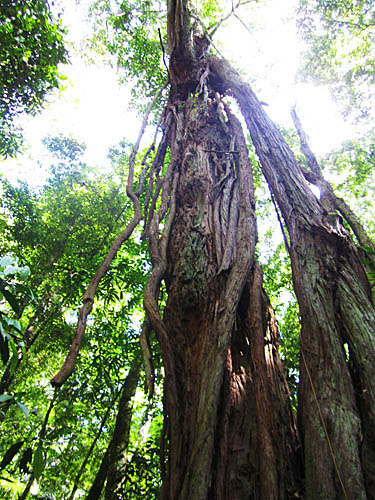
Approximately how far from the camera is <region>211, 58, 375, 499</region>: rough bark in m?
1.05

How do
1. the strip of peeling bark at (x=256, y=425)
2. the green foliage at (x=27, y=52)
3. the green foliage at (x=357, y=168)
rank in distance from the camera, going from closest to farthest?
the strip of peeling bark at (x=256, y=425), the green foliage at (x=27, y=52), the green foliage at (x=357, y=168)

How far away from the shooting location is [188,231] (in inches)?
85.2

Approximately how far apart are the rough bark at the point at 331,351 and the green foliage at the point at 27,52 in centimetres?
322

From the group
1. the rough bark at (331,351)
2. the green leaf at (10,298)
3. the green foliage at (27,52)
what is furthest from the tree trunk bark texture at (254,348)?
the green foliage at (27,52)

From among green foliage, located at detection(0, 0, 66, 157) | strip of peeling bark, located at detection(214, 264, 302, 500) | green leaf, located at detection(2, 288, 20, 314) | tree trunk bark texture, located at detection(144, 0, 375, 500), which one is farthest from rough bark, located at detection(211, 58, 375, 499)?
green foliage, located at detection(0, 0, 66, 157)

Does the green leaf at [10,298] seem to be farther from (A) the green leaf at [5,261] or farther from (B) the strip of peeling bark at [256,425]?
(B) the strip of peeling bark at [256,425]

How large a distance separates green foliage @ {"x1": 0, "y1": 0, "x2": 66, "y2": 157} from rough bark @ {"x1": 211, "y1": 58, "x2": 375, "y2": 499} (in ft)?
10.6

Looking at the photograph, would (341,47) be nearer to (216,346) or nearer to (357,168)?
(357,168)

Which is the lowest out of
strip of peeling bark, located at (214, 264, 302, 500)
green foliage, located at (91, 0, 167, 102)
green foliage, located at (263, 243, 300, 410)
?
strip of peeling bark, located at (214, 264, 302, 500)

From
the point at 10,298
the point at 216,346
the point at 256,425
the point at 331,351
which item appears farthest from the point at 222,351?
the point at 10,298

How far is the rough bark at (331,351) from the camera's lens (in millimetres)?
1052

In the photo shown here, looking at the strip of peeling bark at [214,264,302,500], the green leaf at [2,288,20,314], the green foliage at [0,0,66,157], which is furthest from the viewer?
the green foliage at [0,0,66,157]

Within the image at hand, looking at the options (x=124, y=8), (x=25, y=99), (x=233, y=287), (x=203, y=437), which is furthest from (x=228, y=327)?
(x=124, y=8)

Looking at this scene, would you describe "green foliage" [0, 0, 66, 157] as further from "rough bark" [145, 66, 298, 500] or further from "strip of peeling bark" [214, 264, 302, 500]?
"strip of peeling bark" [214, 264, 302, 500]
